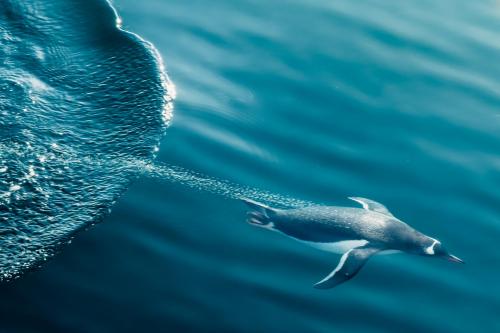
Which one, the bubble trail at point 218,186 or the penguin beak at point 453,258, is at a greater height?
the penguin beak at point 453,258

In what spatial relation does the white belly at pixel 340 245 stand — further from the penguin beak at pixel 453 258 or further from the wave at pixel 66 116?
the wave at pixel 66 116

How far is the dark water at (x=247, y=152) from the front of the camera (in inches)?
235

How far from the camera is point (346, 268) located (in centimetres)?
634

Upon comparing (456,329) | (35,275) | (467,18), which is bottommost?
(35,275)

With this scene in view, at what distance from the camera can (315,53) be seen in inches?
391

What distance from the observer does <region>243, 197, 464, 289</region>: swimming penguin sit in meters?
6.73

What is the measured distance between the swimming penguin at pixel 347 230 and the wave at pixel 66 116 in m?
1.69

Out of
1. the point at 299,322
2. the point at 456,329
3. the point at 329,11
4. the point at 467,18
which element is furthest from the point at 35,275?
the point at 467,18

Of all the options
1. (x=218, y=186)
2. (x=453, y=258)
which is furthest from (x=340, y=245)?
(x=218, y=186)

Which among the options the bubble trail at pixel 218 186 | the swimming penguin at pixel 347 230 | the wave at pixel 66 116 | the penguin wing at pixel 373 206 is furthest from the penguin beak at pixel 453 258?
the wave at pixel 66 116

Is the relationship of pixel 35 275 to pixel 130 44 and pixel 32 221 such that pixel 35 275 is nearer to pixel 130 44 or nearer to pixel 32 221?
pixel 32 221

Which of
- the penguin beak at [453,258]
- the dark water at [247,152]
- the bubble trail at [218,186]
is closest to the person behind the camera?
the dark water at [247,152]

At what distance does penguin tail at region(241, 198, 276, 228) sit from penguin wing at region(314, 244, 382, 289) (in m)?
0.86

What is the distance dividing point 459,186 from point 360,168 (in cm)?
122
